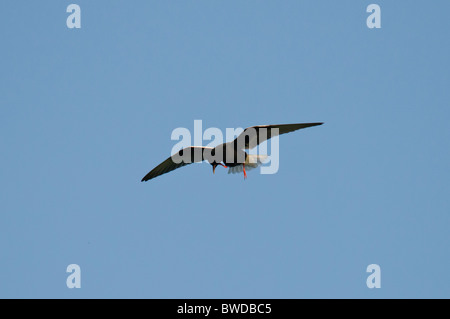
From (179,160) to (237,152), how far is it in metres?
2.73

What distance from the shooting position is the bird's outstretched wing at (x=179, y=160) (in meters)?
19.9

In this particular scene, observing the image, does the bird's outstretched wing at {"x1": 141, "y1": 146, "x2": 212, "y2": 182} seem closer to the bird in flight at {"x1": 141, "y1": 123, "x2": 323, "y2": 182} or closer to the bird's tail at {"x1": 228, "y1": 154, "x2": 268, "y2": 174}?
the bird in flight at {"x1": 141, "y1": 123, "x2": 323, "y2": 182}

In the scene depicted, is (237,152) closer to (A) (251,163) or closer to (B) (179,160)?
(A) (251,163)

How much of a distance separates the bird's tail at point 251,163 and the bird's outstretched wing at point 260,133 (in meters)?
0.80

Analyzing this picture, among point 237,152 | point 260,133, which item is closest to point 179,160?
point 237,152

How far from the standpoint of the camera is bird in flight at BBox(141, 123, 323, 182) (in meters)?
18.1

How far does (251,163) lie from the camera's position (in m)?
20.1

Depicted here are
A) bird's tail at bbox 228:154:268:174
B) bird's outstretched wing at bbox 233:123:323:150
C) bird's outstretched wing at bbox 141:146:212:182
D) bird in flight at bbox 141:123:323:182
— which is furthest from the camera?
bird's tail at bbox 228:154:268:174

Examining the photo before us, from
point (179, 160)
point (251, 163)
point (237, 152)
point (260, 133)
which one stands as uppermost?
point (260, 133)

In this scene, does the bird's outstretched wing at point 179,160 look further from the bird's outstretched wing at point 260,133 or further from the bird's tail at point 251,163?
the bird's outstretched wing at point 260,133

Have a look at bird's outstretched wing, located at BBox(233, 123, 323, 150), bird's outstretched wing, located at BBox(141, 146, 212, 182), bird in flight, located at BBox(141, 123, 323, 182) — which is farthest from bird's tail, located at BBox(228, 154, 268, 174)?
bird's outstretched wing, located at BBox(141, 146, 212, 182)
